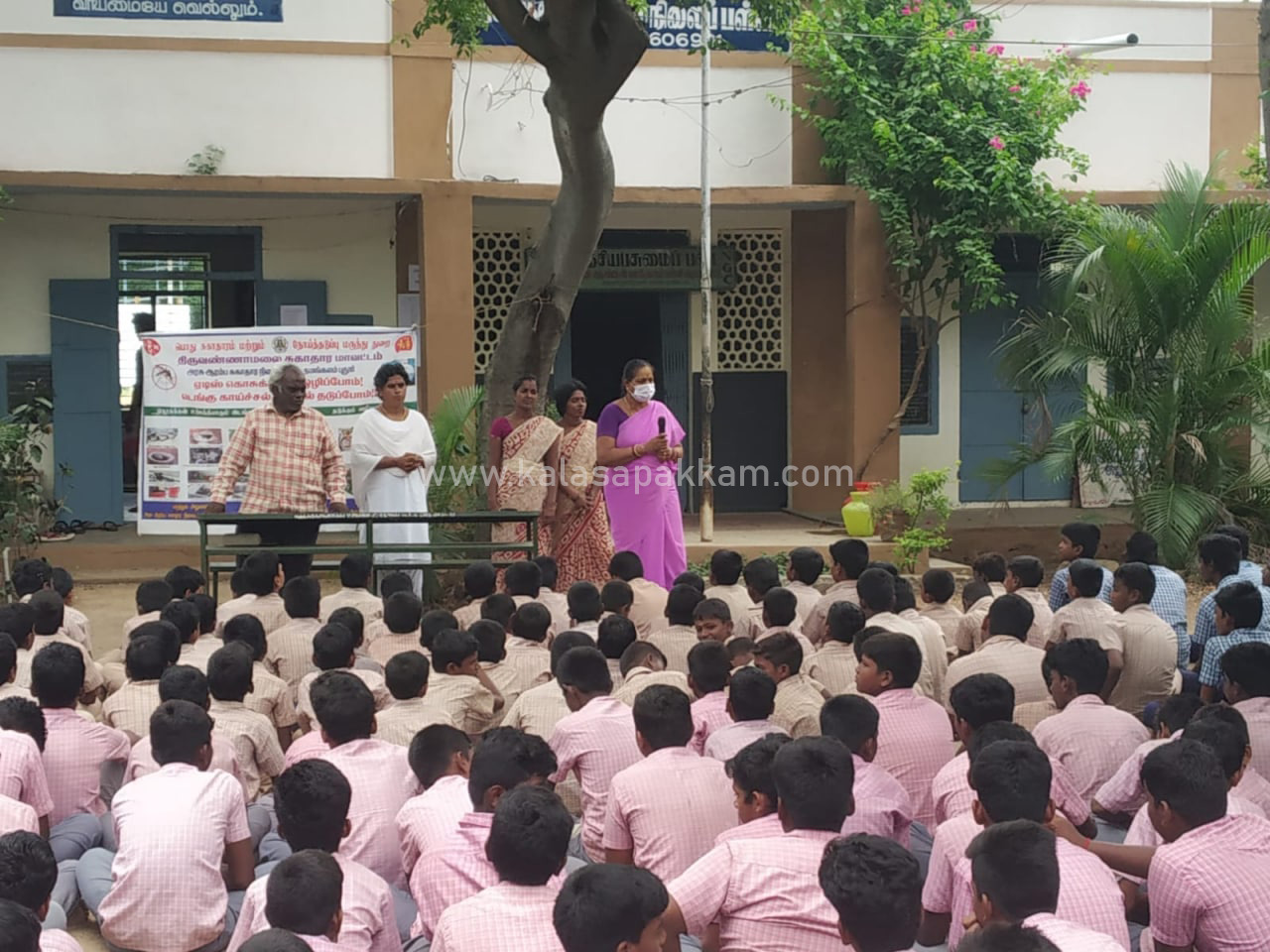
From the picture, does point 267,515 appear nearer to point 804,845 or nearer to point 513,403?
point 513,403

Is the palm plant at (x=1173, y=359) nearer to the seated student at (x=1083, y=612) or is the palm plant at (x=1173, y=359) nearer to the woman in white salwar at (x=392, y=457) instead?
the seated student at (x=1083, y=612)

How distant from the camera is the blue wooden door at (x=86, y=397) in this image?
443 inches

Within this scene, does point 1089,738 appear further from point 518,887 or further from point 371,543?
point 371,543

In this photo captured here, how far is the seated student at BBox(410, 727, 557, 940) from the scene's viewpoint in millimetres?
3230

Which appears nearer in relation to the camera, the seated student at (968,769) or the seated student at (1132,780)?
the seated student at (968,769)

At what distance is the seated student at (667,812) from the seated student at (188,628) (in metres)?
2.19

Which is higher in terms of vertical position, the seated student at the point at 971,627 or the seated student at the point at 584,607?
the seated student at the point at 584,607

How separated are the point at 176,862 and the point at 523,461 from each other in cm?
481

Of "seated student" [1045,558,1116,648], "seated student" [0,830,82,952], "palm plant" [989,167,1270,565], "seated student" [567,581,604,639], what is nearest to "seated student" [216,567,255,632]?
"seated student" [567,581,604,639]

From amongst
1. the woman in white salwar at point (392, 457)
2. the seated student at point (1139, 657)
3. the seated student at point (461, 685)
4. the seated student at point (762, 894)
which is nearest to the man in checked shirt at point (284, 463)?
the woman in white salwar at point (392, 457)

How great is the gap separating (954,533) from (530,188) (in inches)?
169

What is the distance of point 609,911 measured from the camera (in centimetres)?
252

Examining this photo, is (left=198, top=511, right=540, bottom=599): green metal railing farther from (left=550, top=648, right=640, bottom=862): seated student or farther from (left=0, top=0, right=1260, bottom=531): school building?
(left=550, top=648, right=640, bottom=862): seated student

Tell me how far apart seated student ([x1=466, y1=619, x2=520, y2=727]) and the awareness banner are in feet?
13.2
